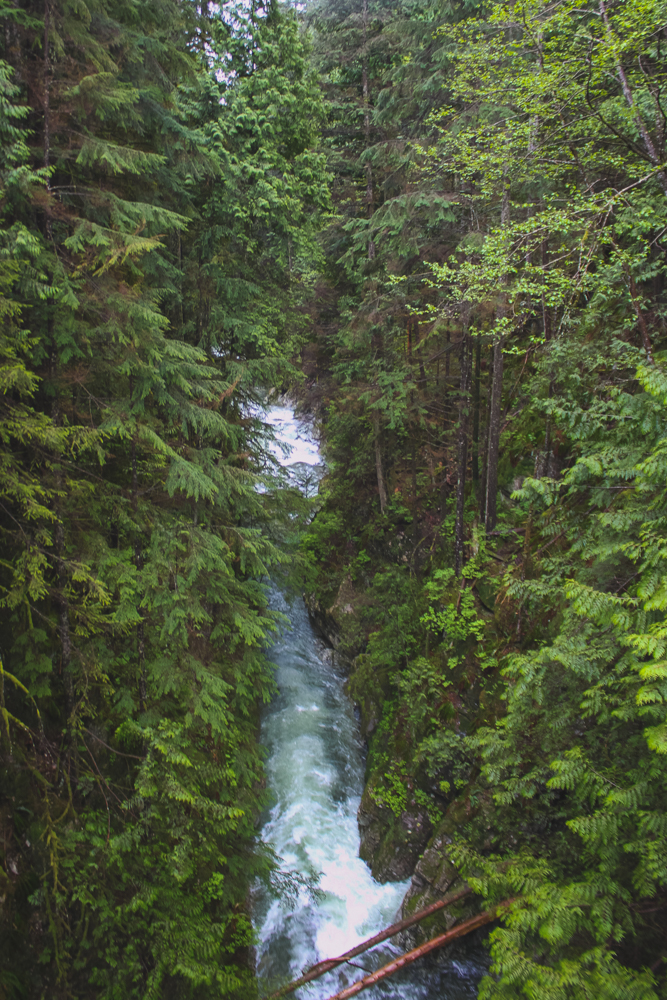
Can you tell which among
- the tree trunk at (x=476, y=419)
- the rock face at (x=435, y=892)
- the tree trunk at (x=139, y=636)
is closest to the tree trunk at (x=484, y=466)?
the tree trunk at (x=476, y=419)

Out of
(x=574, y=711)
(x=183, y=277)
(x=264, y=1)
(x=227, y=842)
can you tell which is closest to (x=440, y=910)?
(x=227, y=842)

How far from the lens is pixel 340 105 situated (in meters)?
13.4

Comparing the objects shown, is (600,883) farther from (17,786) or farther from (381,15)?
(381,15)

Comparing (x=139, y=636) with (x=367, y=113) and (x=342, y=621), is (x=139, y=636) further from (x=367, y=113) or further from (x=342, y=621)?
(x=367, y=113)

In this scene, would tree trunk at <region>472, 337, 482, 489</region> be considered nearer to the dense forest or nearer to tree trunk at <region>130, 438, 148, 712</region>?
the dense forest

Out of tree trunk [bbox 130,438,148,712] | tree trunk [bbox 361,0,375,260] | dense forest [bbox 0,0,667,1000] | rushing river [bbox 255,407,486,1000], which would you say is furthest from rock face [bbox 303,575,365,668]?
tree trunk [bbox 361,0,375,260]

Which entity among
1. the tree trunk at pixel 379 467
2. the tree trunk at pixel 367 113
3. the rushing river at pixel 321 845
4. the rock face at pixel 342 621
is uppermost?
the tree trunk at pixel 367 113

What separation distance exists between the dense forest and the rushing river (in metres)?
0.54

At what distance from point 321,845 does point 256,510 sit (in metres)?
6.69

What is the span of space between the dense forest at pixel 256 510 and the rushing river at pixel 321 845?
543 mm

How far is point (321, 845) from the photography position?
31.2 ft

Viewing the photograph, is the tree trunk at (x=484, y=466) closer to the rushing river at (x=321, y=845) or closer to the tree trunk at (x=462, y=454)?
the tree trunk at (x=462, y=454)

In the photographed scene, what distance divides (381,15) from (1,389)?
15.4 meters

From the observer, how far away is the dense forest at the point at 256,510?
484cm
